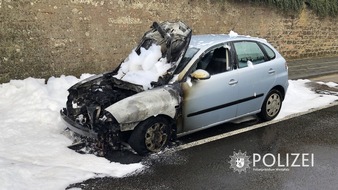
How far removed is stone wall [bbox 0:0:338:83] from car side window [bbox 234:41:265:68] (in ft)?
14.3

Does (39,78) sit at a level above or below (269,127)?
above

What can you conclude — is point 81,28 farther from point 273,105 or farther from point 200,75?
point 273,105

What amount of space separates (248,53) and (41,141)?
12.3 feet

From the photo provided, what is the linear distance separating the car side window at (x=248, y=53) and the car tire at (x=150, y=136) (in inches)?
74.7

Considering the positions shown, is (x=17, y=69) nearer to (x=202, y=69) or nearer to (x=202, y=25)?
(x=202, y=69)

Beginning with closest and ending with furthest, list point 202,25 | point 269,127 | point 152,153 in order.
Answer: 1. point 152,153
2. point 269,127
3. point 202,25

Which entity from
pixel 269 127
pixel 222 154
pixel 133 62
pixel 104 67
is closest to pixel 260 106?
pixel 269 127

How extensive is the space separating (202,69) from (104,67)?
4.55 m

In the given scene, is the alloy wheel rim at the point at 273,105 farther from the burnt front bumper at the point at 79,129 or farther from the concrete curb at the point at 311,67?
the concrete curb at the point at 311,67

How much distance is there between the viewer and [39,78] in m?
8.95

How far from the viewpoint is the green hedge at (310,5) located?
15.7 metres

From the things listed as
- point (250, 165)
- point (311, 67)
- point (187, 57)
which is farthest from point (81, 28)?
point (311, 67)

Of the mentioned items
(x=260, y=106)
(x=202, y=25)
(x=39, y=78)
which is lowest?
(x=260, y=106)

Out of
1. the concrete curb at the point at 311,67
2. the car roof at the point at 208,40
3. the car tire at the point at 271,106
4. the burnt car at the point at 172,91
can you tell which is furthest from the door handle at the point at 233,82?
the concrete curb at the point at 311,67
